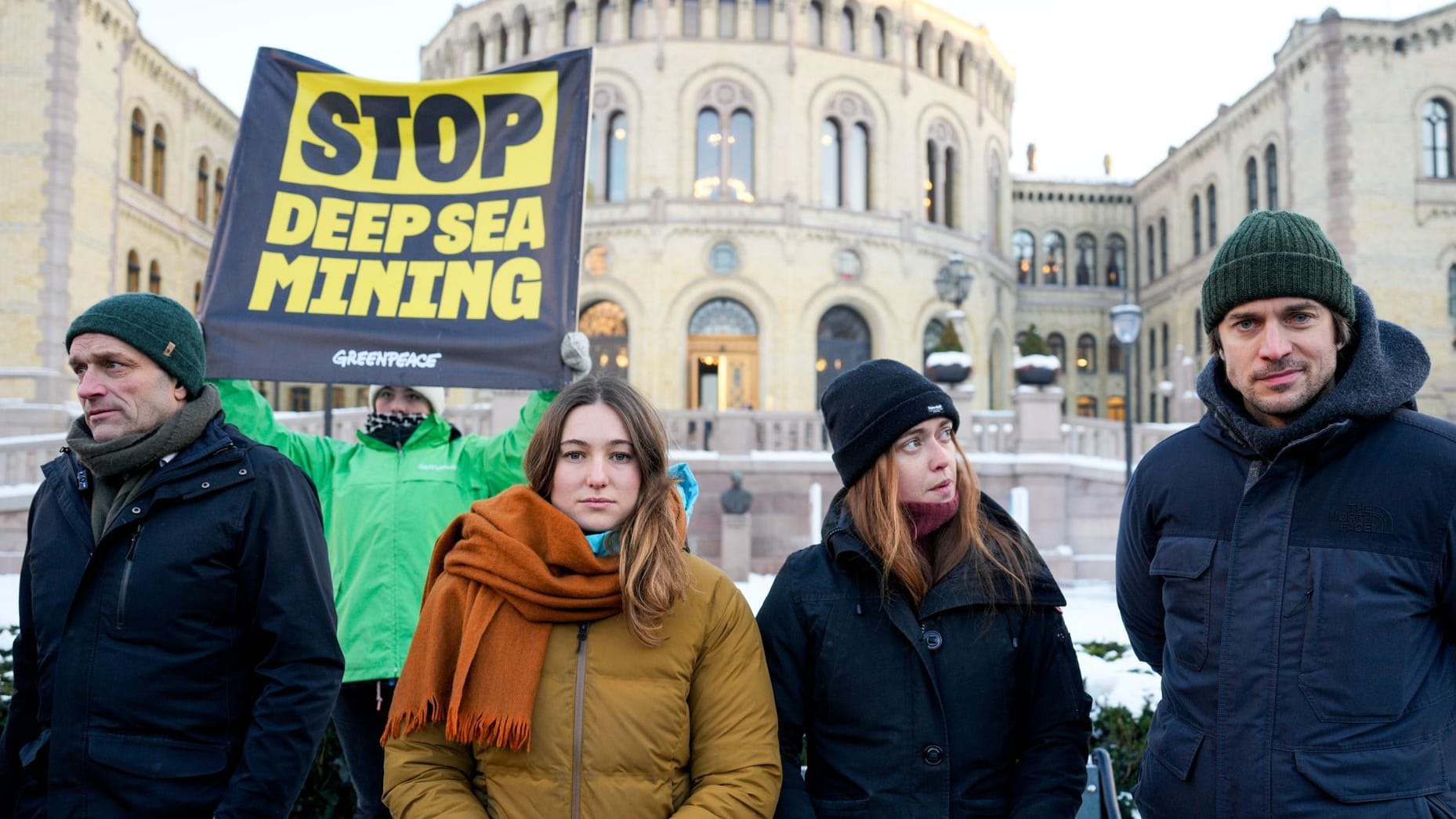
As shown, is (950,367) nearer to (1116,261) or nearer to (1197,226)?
(1197,226)

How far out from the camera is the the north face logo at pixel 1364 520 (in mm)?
2223

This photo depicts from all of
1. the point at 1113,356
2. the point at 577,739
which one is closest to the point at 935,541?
the point at 577,739

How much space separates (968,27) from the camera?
3266 centimetres

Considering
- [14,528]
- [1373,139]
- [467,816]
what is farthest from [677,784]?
[1373,139]

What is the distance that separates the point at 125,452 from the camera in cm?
262

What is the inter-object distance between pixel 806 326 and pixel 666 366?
4267mm

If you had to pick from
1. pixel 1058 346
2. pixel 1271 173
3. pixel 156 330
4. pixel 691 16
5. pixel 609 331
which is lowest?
pixel 156 330

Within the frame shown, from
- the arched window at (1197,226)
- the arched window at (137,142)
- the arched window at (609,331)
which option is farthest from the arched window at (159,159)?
the arched window at (1197,226)

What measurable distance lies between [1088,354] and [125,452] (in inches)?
1623

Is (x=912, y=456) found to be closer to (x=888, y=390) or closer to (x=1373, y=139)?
(x=888, y=390)

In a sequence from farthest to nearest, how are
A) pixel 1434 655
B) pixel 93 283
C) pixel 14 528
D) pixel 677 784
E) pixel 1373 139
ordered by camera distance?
pixel 1373 139
pixel 93 283
pixel 14 528
pixel 677 784
pixel 1434 655

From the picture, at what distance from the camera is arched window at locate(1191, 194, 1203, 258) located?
35906 mm

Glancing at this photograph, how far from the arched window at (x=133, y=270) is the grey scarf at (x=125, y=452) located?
2694 cm

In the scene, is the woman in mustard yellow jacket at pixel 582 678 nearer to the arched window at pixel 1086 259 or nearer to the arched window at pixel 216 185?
the arched window at pixel 216 185
